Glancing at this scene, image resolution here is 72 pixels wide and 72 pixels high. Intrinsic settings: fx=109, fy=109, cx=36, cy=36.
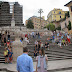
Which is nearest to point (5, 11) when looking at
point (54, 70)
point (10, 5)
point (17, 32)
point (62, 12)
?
point (10, 5)

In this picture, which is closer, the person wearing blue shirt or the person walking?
the person wearing blue shirt

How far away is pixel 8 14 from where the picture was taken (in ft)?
198

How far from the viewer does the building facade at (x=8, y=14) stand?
57478 millimetres

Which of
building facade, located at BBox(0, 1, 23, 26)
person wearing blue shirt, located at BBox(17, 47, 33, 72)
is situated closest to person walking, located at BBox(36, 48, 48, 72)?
person wearing blue shirt, located at BBox(17, 47, 33, 72)

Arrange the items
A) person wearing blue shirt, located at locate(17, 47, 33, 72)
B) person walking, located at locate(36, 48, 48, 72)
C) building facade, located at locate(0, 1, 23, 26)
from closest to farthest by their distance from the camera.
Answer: person wearing blue shirt, located at locate(17, 47, 33, 72) < person walking, located at locate(36, 48, 48, 72) < building facade, located at locate(0, 1, 23, 26)

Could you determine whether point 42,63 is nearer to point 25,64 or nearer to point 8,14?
point 25,64

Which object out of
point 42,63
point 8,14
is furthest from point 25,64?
point 8,14

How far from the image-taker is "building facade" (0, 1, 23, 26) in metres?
57.5

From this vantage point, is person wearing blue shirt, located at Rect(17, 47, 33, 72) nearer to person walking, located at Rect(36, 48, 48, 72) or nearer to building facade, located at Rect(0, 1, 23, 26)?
person walking, located at Rect(36, 48, 48, 72)

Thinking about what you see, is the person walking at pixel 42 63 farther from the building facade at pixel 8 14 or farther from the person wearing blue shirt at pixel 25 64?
the building facade at pixel 8 14

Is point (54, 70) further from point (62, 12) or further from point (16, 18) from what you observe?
point (62, 12)

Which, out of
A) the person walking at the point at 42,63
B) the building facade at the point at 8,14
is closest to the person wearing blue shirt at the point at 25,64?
the person walking at the point at 42,63

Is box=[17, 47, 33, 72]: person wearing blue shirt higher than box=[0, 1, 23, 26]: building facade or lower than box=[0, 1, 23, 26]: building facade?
lower

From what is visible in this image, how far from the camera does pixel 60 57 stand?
11422 mm
